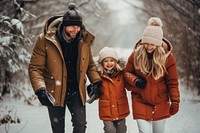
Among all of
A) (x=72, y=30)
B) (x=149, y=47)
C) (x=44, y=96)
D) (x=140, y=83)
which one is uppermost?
(x=72, y=30)

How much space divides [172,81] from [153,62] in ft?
0.76

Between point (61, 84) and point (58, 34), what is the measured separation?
0.43 meters

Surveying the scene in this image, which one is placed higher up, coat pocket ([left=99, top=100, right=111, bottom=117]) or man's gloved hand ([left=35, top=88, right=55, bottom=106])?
man's gloved hand ([left=35, top=88, right=55, bottom=106])

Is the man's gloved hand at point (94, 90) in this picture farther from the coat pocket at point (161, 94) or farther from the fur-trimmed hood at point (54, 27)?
the coat pocket at point (161, 94)

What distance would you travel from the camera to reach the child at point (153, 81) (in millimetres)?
2936

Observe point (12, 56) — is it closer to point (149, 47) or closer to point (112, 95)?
point (112, 95)

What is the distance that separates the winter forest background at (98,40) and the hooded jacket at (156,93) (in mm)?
1496

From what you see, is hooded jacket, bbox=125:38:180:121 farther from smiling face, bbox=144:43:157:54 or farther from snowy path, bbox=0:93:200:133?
snowy path, bbox=0:93:200:133

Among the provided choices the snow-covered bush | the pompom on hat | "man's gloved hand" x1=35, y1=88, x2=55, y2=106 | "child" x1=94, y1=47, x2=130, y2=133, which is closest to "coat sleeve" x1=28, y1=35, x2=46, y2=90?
"man's gloved hand" x1=35, y1=88, x2=55, y2=106

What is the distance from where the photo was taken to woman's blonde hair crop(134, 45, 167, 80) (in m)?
2.92

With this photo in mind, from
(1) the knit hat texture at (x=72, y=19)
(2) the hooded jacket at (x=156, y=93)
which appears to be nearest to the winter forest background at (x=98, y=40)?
(2) the hooded jacket at (x=156, y=93)

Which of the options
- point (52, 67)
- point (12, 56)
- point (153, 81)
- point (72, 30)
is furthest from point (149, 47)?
point (12, 56)

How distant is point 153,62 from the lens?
295cm

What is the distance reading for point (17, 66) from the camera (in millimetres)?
4910
